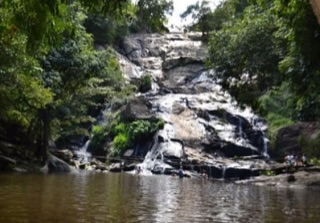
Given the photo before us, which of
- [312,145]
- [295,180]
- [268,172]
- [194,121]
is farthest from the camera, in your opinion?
[194,121]

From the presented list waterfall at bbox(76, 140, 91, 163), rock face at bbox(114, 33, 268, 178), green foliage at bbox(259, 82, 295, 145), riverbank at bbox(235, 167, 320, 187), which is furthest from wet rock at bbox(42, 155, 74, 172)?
green foliage at bbox(259, 82, 295, 145)

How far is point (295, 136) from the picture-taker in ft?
95.1

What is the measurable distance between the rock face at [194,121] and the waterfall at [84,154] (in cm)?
416

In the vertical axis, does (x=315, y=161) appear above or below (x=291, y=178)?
above

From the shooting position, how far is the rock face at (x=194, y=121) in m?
29.7

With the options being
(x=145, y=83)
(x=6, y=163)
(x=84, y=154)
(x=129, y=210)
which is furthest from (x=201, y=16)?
(x=129, y=210)

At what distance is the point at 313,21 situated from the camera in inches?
285

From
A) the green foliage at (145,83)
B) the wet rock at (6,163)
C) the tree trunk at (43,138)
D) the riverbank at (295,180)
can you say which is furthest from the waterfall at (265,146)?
the wet rock at (6,163)

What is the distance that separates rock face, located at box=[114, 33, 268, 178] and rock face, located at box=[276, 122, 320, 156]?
1463 millimetres

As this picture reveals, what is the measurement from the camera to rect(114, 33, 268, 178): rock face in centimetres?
2972

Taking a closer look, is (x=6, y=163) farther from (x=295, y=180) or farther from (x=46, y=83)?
(x=295, y=180)

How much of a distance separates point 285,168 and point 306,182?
168 inches

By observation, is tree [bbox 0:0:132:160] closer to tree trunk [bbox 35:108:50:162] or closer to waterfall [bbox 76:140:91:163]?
tree trunk [bbox 35:108:50:162]

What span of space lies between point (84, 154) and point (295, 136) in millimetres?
16518
